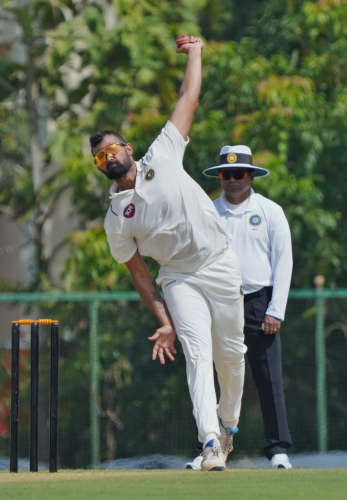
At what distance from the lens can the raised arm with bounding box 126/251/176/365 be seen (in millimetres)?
6832

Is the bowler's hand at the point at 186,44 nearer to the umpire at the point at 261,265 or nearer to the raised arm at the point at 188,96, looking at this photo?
the raised arm at the point at 188,96

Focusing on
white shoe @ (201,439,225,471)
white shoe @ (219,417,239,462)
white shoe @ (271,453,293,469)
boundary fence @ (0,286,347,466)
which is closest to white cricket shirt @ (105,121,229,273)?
white shoe @ (201,439,225,471)

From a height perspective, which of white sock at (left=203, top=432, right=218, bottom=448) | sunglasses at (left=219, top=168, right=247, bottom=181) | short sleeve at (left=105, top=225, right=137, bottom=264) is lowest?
white sock at (left=203, top=432, right=218, bottom=448)

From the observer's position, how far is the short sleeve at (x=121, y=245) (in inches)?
270

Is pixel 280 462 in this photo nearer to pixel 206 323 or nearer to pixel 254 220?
pixel 206 323

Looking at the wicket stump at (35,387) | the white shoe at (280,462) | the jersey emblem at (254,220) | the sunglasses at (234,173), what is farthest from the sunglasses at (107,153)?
the white shoe at (280,462)

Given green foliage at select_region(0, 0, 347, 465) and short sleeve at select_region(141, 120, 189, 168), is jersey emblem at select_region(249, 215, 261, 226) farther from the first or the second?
green foliage at select_region(0, 0, 347, 465)

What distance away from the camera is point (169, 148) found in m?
6.75

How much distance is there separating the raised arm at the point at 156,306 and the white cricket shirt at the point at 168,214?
20 centimetres

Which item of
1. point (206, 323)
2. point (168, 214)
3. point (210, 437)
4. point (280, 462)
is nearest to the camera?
point (210, 437)

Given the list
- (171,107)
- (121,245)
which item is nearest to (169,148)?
(121,245)

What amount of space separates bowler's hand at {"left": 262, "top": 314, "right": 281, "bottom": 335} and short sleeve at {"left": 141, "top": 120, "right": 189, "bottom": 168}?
128cm

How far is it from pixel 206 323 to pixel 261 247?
0.97 metres

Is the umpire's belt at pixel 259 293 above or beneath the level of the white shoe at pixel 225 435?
above
